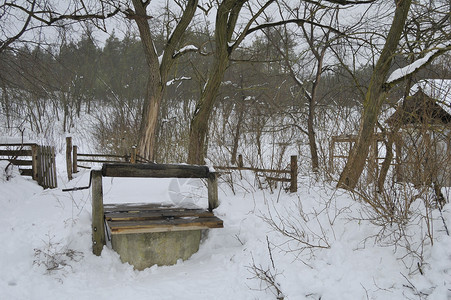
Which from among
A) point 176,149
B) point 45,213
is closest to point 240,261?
point 45,213

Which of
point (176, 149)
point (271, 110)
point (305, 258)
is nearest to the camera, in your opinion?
point (305, 258)

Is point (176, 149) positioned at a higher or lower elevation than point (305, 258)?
higher

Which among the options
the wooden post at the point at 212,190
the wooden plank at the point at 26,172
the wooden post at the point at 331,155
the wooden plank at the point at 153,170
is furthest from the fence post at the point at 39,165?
the wooden post at the point at 331,155

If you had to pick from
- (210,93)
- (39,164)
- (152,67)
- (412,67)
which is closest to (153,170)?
(210,93)

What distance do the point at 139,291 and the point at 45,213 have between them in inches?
102

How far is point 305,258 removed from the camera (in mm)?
4199

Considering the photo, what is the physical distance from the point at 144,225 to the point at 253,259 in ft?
5.13

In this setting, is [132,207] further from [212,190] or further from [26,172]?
[26,172]

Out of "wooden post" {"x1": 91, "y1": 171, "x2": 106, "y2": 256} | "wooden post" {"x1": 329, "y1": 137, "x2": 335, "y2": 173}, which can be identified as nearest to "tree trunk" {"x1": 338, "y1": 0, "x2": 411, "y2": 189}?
"wooden post" {"x1": 329, "y1": 137, "x2": 335, "y2": 173}

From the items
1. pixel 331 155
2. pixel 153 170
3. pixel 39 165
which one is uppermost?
pixel 331 155

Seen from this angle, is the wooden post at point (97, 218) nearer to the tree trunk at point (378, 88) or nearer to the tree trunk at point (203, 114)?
the tree trunk at point (203, 114)

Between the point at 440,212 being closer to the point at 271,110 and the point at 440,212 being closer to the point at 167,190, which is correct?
the point at 167,190

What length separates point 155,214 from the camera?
5.41m

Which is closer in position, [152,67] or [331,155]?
[331,155]
